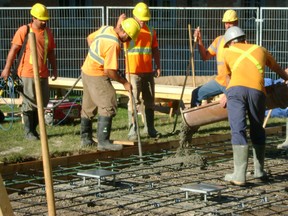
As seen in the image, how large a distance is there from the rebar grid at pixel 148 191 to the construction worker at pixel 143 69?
169 centimetres

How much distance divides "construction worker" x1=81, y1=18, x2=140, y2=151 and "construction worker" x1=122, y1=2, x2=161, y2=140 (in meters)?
0.98

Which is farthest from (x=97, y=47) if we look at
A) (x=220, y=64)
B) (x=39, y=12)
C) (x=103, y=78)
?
(x=220, y=64)

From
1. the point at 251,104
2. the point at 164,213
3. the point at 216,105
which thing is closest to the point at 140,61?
the point at 216,105

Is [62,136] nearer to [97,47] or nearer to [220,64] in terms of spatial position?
[97,47]

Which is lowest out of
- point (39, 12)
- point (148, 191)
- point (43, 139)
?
point (148, 191)

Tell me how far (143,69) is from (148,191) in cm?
388

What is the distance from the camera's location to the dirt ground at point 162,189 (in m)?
7.16

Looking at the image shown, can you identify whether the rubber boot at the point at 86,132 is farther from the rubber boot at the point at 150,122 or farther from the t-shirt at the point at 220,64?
the t-shirt at the point at 220,64

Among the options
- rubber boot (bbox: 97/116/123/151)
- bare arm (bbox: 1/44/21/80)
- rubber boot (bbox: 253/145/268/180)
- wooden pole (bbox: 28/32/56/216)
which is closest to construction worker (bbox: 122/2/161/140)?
rubber boot (bbox: 97/116/123/151)

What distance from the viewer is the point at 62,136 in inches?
455

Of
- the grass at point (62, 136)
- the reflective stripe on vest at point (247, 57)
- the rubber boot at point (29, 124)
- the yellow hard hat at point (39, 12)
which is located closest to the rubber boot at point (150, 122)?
the grass at point (62, 136)

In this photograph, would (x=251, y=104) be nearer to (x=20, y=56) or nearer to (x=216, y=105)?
(x=216, y=105)

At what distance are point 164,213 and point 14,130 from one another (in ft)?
18.6

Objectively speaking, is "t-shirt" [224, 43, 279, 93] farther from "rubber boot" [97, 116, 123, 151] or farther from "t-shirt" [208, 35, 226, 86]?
"rubber boot" [97, 116, 123, 151]
